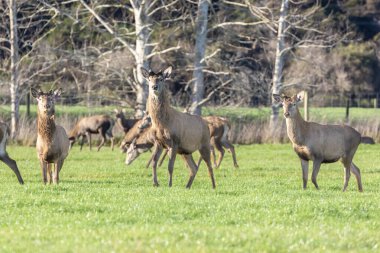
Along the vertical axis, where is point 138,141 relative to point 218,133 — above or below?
below

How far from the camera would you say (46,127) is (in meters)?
18.7

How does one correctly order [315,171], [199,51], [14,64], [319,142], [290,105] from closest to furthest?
1. [315,171]
2. [319,142]
3. [290,105]
4. [199,51]
5. [14,64]

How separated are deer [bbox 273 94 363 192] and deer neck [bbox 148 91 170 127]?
7.65 ft

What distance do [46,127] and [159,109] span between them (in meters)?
2.21

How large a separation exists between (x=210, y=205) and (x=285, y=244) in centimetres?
345

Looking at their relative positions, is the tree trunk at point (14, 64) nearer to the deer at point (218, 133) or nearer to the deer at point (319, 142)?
the deer at point (218, 133)

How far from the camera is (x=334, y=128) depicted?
61.8 feet

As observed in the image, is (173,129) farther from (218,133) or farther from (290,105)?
(218,133)

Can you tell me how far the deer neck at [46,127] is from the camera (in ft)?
61.3

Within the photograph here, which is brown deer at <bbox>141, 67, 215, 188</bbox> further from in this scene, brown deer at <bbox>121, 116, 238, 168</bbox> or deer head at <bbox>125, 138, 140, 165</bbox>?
deer head at <bbox>125, 138, 140, 165</bbox>

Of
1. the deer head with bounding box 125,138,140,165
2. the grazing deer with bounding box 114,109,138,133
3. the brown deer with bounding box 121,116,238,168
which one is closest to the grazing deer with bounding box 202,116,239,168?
the brown deer with bounding box 121,116,238,168

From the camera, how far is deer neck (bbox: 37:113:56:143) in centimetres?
1867

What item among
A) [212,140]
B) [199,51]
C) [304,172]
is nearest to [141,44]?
[199,51]

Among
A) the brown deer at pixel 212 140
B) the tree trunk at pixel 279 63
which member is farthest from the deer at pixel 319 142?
the tree trunk at pixel 279 63
